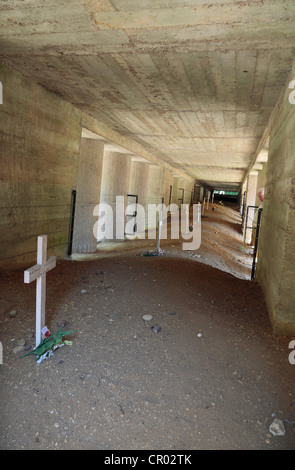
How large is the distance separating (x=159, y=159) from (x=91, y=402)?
53.6 ft

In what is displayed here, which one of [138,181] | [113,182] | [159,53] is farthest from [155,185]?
[159,53]

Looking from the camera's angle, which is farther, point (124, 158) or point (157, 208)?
point (157, 208)

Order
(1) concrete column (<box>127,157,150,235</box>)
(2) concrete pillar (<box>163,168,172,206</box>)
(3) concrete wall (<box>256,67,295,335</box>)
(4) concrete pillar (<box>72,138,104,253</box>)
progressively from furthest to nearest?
(2) concrete pillar (<box>163,168,172,206</box>) < (1) concrete column (<box>127,157,150,235</box>) < (4) concrete pillar (<box>72,138,104,253</box>) < (3) concrete wall (<box>256,67,295,335</box>)

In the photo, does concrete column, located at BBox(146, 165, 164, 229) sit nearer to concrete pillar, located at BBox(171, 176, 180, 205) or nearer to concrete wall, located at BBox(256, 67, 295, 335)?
concrete pillar, located at BBox(171, 176, 180, 205)

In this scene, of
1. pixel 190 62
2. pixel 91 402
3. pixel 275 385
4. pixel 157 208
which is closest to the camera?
pixel 91 402

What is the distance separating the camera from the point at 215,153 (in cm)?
1395

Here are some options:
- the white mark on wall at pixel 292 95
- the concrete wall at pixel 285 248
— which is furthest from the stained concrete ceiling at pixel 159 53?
the concrete wall at pixel 285 248

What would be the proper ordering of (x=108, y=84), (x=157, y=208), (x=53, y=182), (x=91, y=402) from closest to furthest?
(x=91, y=402), (x=108, y=84), (x=53, y=182), (x=157, y=208)

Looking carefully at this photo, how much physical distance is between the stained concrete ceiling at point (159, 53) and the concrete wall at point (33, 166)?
418 millimetres

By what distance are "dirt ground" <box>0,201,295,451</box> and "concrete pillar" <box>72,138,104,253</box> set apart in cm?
547

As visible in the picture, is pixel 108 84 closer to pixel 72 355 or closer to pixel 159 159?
pixel 72 355

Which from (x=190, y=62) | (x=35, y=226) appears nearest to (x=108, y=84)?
(x=190, y=62)

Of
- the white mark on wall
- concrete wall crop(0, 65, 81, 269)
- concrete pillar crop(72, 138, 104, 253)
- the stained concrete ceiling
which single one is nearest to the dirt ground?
concrete wall crop(0, 65, 81, 269)

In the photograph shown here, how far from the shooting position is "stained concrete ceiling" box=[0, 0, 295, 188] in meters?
3.76
